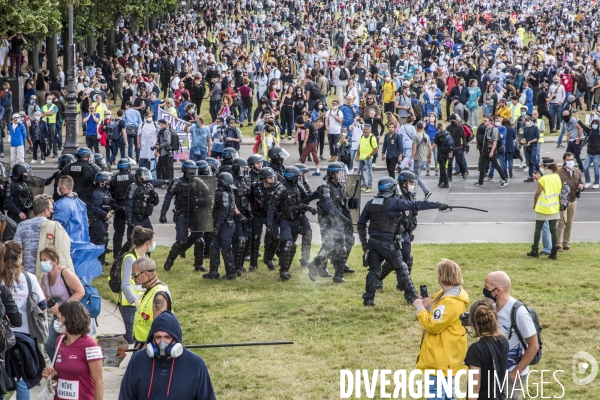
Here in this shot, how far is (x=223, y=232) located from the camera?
14.7 metres

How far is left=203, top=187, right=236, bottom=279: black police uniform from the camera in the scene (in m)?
14.5

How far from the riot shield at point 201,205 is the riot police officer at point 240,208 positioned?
1.32 feet

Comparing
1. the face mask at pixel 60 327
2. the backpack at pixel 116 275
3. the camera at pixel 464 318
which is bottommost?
the backpack at pixel 116 275

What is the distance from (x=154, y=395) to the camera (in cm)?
656

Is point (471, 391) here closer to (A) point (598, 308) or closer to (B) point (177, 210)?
(A) point (598, 308)

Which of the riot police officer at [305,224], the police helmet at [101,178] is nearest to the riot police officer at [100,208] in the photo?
the police helmet at [101,178]

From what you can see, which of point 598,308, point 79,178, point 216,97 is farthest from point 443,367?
point 216,97

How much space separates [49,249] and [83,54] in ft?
113

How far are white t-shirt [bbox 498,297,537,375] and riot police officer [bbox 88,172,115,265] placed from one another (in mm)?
8000

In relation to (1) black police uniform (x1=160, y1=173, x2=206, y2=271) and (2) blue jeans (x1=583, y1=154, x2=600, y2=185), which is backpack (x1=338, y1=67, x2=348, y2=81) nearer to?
(2) blue jeans (x1=583, y1=154, x2=600, y2=185)

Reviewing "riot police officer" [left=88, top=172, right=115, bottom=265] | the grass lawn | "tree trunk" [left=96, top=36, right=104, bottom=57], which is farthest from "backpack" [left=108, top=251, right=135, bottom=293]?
"tree trunk" [left=96, top=36, right=104, bottom=57]

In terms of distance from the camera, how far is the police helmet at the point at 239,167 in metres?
15.2

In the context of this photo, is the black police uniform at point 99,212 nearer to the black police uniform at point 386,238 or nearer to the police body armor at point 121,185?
the police body armor at point 121,185

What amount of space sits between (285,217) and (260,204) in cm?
60
